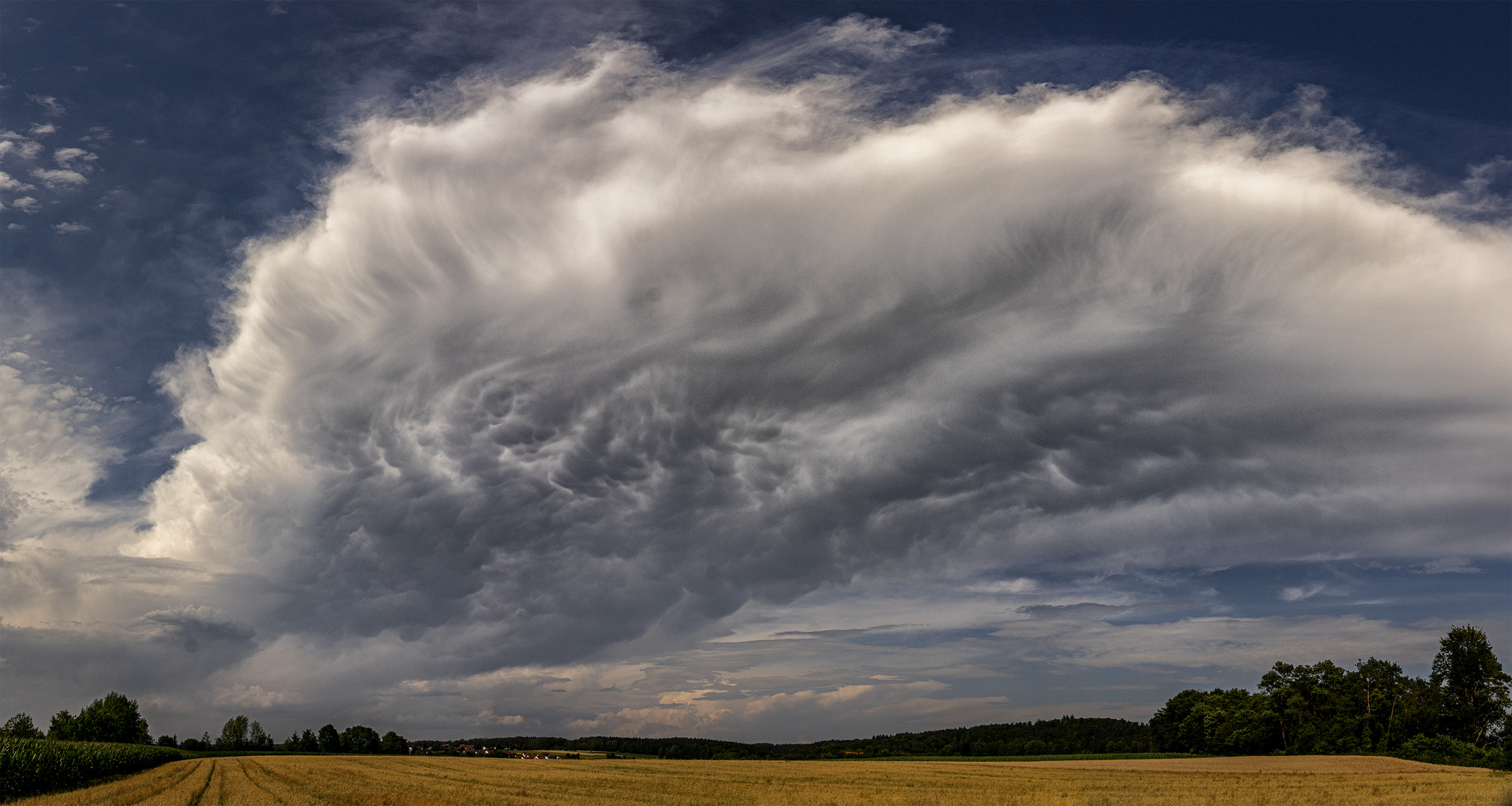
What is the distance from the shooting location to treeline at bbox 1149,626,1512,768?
114 meters

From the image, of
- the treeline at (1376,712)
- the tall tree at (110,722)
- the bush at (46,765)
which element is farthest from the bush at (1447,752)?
the tall tree at (110,722)

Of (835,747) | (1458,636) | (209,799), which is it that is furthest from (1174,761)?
(209,799)

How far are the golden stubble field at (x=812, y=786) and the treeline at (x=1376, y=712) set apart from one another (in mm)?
39161

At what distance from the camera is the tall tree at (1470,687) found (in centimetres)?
11494

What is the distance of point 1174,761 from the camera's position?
104m

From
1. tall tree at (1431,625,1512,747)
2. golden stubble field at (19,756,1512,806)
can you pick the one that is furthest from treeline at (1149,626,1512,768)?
golden stubble field at (19,756,1512,806)

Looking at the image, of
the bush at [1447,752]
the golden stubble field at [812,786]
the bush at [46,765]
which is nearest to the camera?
the golden stubble field at [812,786]

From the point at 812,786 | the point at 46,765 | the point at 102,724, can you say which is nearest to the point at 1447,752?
the point at 812,786

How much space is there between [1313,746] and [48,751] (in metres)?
156

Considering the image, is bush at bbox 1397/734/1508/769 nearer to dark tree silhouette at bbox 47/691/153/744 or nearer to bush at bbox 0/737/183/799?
bush at bbox 0/737/183/799

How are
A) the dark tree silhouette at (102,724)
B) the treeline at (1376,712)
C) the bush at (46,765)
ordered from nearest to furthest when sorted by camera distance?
the bush at (46,765)
the treeline at (1376,712)
the dark tree silhouette at (102,724)

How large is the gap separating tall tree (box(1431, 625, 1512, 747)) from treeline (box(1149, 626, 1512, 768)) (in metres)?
0.11

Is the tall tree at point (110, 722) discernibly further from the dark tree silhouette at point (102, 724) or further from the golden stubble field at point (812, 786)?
the golden stubble field at point (812, 786)

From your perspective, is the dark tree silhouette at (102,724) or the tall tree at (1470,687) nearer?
the tall tree at (1470,687)
